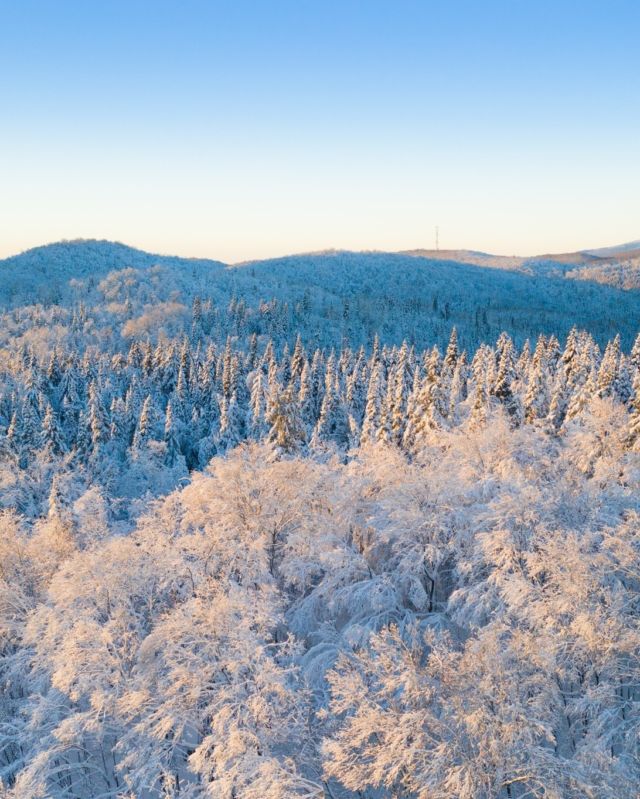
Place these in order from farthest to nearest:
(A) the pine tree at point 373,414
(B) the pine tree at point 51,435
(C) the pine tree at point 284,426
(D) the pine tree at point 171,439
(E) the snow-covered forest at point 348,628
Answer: (D) the pine tree at point 171,439, (B) the pine tree at point 51,435, (A) the pine tree at point 373,414, (C) the pine tree at point 284,426, (E) the snow-covered forest at point 348,628

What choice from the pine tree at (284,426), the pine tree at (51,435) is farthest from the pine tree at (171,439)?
the pine tree at (284,426)

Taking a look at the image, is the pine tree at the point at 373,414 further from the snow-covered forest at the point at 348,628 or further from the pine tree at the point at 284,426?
the pine tree at the point at 284,426

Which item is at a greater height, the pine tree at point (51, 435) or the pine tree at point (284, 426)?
the pine tree at point (284, 426)

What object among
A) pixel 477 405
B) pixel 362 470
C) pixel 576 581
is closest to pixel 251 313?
pixel 477 405

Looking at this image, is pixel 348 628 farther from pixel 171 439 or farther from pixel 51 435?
pixel 51 435

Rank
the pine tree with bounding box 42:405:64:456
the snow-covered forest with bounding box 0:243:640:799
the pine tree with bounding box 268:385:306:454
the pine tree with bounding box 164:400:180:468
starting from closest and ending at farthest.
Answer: the snow-covered forest with bounding box 0:243:640:799, the pine tree with bounding box 268:385:306:454, the pine tree with bounding box 42:405:64:456, the pine tree with bounding box 164:400:180:468

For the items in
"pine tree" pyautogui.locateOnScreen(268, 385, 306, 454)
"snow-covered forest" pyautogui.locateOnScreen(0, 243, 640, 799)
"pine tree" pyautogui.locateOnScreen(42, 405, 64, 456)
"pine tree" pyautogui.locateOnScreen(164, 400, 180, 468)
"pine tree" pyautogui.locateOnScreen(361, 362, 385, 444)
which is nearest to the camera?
"snow-covered forest" pyautogui.locateOnScreen(0, 243, 640, 799)

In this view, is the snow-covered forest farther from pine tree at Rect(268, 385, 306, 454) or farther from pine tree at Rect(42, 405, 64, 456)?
pine tree at Rect(42, 405, 64, 456)

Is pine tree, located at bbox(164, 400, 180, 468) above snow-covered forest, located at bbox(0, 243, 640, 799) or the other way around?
the other way around

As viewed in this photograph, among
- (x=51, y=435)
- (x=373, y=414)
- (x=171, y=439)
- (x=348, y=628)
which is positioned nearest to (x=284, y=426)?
(x=373, y=414)

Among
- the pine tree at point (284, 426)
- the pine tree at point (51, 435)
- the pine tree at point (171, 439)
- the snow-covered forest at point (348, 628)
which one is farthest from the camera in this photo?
the pine tree at point (171, 439)

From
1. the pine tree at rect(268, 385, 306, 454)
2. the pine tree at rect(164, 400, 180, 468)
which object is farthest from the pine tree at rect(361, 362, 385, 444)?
the pine tree at rect(164, 400, 180, 468)

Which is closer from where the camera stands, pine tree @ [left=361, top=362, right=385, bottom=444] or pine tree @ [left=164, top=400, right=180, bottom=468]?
pine tree @ [left=361, top=362, right=385, bottom=444]
